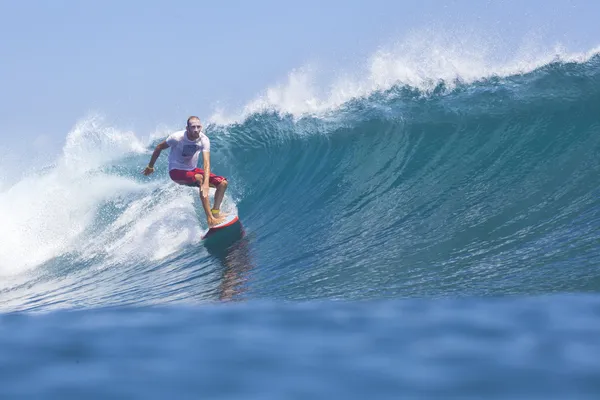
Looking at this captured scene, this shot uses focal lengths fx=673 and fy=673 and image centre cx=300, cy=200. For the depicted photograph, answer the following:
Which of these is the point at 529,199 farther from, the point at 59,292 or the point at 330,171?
the point at 59,292

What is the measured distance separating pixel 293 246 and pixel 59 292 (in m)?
2.85

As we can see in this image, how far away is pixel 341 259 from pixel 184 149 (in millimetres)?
3077

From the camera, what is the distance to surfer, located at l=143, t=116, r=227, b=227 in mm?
8719

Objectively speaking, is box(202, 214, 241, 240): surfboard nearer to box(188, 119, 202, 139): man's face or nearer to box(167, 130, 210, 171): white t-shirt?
box(167, 130, 210, 171): white t-shirt

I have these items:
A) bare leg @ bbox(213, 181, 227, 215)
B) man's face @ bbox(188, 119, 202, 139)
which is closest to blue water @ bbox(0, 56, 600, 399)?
bare leg @ bbox(213, 181, 227, 215)

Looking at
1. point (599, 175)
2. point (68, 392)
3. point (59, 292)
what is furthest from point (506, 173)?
point (68, 392)

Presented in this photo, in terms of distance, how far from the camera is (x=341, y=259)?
7.03m

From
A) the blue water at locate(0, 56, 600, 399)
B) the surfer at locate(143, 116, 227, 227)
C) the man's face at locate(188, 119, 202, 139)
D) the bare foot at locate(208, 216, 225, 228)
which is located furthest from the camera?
the bare foot at locate(208, 216, 225, 228)

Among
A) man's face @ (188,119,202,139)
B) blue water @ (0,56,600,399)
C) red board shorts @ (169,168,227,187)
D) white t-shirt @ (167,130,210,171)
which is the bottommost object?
blue water @ (0,56,600,399)

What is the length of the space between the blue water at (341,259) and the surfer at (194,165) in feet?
1.93

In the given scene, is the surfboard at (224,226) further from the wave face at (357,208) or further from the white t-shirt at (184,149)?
the white t-shirt at (184,149)

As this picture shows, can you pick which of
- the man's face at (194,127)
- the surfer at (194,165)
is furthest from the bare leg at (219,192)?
the man's face at (194,127)

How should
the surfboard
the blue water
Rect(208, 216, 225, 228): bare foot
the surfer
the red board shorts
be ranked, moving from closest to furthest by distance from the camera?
the blue water
the surfer
Rect(208, 216, 225, 228): bare foot
the surfboard
the red board shorts

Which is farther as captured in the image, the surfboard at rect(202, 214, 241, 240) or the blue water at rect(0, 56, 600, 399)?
the surfboard at rect(202, 214, 241, 240)
